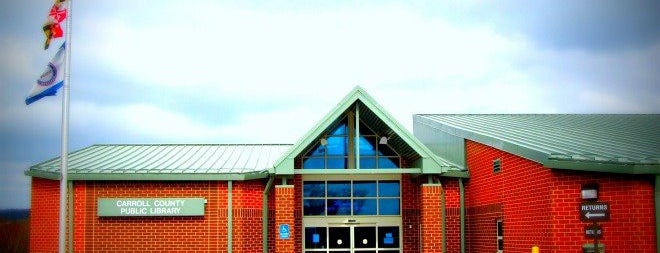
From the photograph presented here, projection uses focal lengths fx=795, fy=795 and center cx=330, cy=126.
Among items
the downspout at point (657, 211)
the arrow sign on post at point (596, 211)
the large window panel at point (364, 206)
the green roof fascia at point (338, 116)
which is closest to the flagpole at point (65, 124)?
the green roof fascia at point (338, 116)

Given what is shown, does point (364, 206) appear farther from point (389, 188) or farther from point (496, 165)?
point (496, 165)

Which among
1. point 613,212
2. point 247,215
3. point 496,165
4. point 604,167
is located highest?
point 496,165

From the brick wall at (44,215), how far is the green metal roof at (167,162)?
1.41 feet

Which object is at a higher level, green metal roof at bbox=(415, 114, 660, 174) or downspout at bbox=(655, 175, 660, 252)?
green metal roof at bbox=(415, 114, 660, 174)

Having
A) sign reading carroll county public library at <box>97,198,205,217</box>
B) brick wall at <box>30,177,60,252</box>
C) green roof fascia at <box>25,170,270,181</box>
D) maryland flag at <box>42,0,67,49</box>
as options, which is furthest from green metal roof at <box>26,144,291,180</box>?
maryland flag at <box>42,0,67,49</box>

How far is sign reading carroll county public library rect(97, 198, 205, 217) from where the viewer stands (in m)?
21.0

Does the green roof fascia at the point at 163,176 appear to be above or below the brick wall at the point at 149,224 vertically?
above

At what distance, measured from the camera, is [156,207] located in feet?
68.8

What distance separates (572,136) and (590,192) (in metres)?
4.04

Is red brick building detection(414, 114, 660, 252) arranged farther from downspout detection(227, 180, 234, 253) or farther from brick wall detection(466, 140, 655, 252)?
downspout detection(227, 180, 234, 253)

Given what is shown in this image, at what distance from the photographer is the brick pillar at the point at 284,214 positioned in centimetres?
2070

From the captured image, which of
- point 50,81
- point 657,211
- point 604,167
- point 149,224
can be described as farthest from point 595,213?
point 50,81

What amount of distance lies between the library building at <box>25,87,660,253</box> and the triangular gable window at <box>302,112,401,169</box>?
0.03 meters

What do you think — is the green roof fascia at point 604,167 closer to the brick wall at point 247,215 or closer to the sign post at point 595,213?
the sign post at point 595,213
